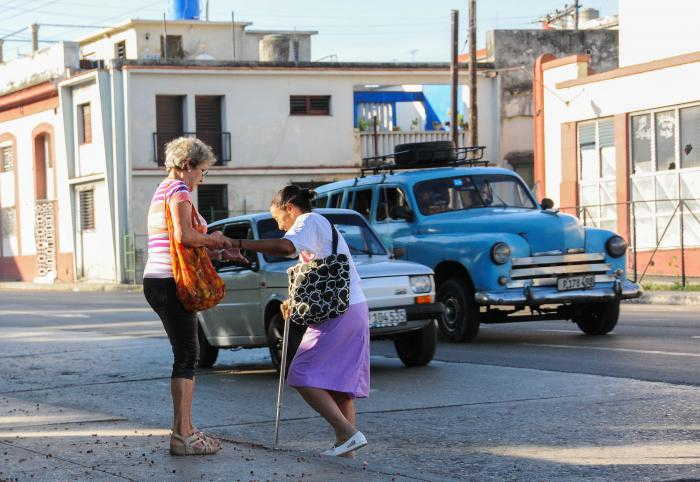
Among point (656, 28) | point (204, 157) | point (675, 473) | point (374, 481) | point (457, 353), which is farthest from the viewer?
point (656, 28)

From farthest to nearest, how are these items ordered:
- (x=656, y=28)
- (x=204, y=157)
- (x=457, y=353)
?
(x=656, y=28) < (x=457, y=353) < (x=204, y=157)

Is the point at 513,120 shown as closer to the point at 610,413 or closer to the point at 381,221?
the point at 381,221

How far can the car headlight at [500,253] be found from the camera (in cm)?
1548

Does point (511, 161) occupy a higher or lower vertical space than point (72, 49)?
lower

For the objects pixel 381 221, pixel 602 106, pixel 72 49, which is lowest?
pixel 381 221

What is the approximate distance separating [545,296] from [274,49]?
1538 inches

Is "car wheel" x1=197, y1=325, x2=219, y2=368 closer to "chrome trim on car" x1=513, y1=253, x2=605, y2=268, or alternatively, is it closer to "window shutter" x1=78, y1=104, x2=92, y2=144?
"chrome trim on car" x1=513, y1=253, x2=605, y2=268

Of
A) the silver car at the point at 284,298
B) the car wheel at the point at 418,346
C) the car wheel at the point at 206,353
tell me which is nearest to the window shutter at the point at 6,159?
the car wheel at the point at 206,353

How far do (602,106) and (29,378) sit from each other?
22579 mm

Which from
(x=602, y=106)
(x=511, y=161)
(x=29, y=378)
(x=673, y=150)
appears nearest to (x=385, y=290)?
(x=29, y=378)

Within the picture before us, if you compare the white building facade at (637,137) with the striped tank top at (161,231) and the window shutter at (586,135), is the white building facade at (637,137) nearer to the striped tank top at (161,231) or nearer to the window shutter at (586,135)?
the window shutter at (586,135)

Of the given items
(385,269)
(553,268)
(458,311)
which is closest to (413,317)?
(385,269)

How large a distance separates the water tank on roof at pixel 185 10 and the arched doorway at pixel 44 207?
943 cm

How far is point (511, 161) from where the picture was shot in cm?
4697
